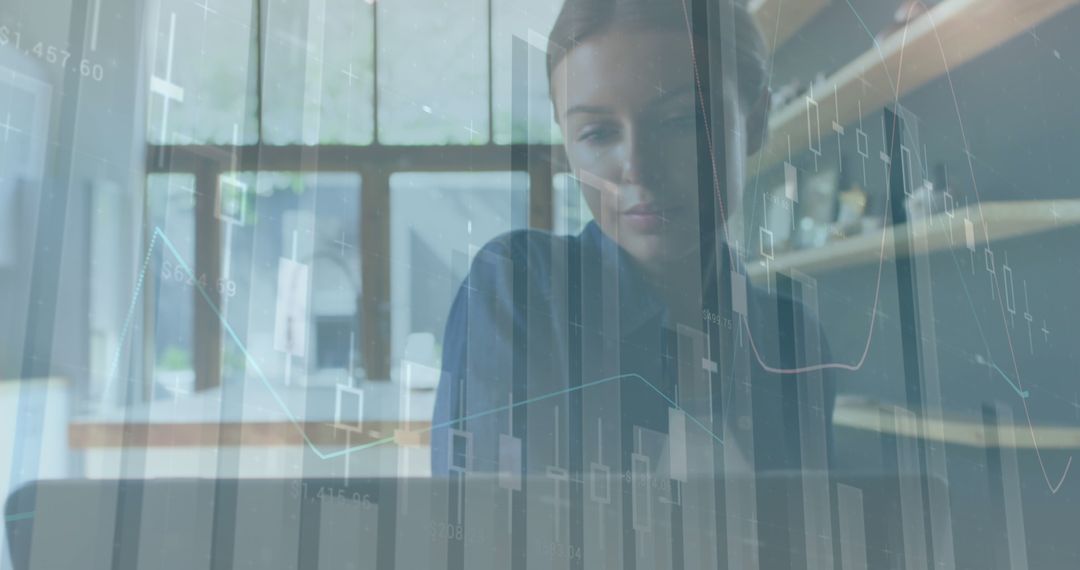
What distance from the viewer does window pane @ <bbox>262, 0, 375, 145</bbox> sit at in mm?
836

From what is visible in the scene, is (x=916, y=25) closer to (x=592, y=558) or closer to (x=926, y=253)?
(x=926, y=253)

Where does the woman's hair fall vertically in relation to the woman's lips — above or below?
above

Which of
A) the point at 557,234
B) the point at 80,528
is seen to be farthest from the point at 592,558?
the point at 80,528

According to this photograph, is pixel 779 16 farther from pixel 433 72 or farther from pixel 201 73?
pixel 201 73

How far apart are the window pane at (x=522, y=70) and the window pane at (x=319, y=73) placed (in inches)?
5.3

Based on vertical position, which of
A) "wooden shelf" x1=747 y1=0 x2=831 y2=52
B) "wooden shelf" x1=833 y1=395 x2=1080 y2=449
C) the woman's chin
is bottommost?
"wooden shelf" x1=833 y1=395 x2=1080 y2=449

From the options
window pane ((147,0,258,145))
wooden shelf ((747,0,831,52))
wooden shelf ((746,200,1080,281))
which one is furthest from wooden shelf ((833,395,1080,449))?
window pane ((147,0,258,145))

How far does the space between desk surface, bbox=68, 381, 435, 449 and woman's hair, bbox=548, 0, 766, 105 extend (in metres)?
0.37

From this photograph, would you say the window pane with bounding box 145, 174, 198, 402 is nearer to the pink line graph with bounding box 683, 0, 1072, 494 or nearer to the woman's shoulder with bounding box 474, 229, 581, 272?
the woman's shoulder with bounding box 474, 229, 581, 272

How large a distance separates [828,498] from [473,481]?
536 millimetres

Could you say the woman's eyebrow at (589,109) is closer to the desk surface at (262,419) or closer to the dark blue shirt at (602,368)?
the dark blue shirt at (602,368)

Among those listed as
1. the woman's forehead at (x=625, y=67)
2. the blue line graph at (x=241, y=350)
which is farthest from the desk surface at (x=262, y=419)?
the woman's forehead at (x=625, y=67)

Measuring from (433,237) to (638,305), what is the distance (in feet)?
0.91

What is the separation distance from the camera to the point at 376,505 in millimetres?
861
